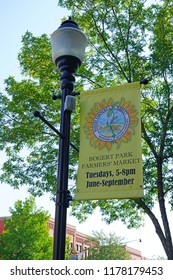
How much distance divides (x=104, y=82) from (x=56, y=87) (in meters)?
1.91

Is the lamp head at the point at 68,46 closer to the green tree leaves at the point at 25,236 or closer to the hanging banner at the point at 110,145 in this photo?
the hanging banner at the point at 110,145

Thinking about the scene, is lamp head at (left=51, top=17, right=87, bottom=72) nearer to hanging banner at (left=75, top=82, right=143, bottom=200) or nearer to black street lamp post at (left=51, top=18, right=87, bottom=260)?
black street lamp post at (left=51, top=18, right=87, bottom=260)

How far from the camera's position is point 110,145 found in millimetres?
4082

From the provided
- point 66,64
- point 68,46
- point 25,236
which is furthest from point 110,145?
point 25,236

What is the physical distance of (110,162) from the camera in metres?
3.98

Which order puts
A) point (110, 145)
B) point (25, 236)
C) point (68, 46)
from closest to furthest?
point (110, 145) < point (68, 46) < point (25, 236)

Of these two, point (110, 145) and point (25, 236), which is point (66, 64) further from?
point (25, 236)

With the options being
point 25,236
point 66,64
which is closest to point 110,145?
point 66,64

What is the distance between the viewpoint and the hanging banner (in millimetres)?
3865

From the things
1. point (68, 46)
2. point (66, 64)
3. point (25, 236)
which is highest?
point (68, 46)

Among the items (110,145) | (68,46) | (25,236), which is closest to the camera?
(110,145)

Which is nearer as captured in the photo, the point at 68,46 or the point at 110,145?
the point at 110,145

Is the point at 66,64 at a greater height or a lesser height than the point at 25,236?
greater
